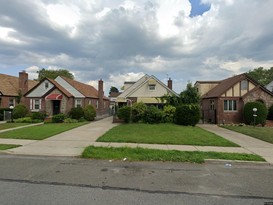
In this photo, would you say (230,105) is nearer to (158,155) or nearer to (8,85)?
(158,155)

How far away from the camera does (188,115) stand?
2019 centimetres

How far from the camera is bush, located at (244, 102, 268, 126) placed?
22312 millimetres

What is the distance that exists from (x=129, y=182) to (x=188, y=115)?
1534 cm

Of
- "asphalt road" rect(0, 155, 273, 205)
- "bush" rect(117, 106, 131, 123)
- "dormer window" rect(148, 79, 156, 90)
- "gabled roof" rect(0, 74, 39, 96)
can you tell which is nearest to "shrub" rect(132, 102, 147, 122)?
"bush" rect(117, 106, 131, 123)

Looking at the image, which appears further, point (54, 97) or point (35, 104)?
point (35, 104)

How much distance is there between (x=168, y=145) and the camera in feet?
34.4

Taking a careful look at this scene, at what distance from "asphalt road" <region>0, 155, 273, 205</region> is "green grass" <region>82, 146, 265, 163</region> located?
1.40ft

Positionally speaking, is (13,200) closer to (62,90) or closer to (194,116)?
(194,116)

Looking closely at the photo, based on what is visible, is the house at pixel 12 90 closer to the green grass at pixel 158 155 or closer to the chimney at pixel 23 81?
the chimney at pixel 23 81

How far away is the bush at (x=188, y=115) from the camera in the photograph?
2019 cm

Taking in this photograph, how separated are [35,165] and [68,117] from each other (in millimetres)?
17684

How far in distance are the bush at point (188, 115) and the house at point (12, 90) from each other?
22776 mm

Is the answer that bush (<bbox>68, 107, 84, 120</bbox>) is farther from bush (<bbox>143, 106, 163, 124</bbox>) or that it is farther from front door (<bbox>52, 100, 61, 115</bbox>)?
bush (<bbox>143, 106, 163, 124</bbox>)

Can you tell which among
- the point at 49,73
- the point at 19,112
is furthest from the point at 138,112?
the point at 49,73
